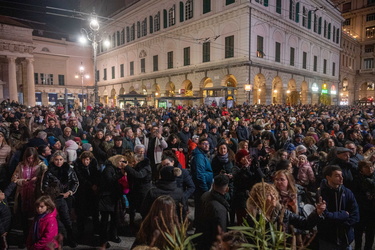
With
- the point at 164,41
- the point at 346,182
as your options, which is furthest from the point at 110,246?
the point at 164,41

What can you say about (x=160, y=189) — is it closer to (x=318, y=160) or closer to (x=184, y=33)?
(x=318, y=160)

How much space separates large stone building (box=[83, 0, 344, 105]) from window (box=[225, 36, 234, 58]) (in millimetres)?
110

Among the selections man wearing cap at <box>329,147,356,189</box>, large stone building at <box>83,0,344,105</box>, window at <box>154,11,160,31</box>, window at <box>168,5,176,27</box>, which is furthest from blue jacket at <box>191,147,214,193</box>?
window at <box>154,11,160,31</box>

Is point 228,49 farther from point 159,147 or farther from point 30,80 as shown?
point 30,80

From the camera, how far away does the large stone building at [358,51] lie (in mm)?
50812

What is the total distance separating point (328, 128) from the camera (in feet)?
38.0

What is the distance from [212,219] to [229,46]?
2647 centimetres

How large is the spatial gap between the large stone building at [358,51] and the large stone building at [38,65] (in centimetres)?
5070

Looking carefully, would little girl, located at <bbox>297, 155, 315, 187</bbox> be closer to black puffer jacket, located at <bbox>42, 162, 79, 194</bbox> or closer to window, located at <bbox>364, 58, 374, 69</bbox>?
black puffer jacket, located at <bbox>42, 162, 79, 194</bbox>

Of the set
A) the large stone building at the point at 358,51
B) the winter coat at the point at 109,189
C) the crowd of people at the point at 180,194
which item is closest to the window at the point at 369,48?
the large stone building at the point at 358,51

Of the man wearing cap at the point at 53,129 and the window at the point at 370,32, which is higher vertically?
the window at the point at 370,32

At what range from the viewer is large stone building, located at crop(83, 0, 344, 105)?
26422 mm

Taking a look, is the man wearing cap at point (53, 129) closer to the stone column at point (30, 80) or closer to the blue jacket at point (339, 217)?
the blue jacket at point (339, 217)

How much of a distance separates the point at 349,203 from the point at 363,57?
63.7 meters
